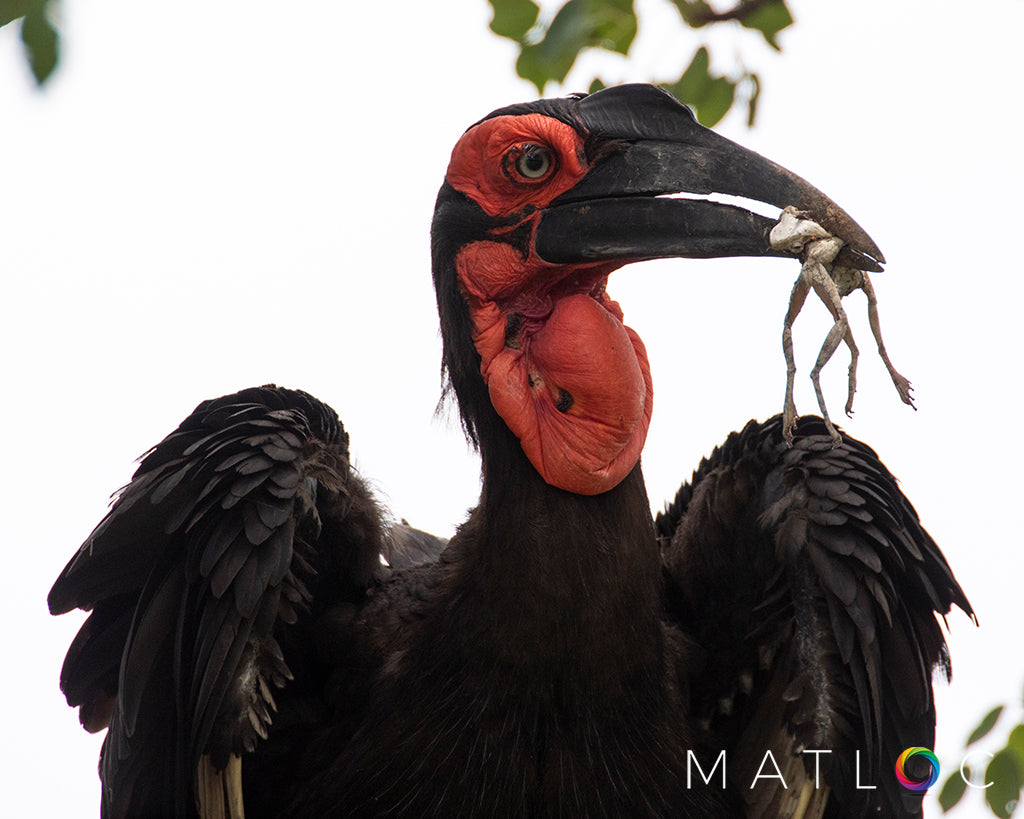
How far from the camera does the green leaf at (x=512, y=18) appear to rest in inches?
91.8

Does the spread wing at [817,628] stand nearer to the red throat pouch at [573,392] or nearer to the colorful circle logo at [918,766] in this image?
the colorful circle logo at [918,766]

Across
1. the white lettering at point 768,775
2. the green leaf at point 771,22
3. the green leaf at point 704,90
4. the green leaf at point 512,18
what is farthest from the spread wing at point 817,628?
the green leaf at point 512,18

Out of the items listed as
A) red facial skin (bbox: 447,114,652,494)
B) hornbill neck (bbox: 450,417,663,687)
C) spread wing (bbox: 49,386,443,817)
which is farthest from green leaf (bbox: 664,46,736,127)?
spread wing (bbox: 49,386,443,817)

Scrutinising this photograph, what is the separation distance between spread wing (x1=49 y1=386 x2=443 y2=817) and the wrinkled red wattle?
608 mm

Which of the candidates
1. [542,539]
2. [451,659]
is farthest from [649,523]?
[451,659]

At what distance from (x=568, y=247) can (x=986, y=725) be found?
145 centimetres

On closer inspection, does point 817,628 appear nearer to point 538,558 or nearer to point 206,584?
point 538,558

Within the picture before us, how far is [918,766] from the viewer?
3137mm

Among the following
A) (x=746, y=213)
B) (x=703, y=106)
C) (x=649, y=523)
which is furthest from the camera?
(x=649, y=523)

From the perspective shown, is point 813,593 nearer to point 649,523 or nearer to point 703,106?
point 649,523

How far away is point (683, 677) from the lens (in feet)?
10.8

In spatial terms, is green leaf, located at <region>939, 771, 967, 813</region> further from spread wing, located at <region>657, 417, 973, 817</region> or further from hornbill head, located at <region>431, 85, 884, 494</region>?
hornbill head, located at <region>431, 85, 884, 494</region>

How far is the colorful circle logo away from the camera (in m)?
3.12

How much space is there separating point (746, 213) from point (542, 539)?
0.94 meters
